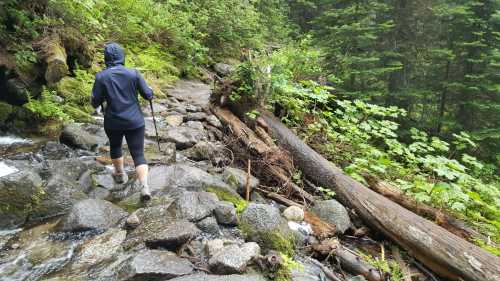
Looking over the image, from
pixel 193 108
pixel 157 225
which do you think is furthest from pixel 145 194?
pixel 193 108

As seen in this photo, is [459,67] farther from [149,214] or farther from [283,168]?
[149,214]

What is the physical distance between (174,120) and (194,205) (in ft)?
15.9

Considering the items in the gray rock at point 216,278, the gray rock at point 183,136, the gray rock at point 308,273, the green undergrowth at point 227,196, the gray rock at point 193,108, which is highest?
the gray rock at point 193,108

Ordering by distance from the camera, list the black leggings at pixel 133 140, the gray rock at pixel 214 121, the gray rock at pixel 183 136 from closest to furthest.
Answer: the black leggings at pixel 133 140 → the gray rock at pixel 183 136 → the gray rock at pixel 214 121

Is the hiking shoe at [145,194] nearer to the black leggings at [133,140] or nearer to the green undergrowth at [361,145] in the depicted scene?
the black leggings at [133,140]

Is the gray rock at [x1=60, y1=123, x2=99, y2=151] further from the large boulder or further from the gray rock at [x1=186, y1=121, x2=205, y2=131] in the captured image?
the large boulder

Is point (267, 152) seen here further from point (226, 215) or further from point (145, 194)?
point (145, 194)

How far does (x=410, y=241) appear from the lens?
5.62m

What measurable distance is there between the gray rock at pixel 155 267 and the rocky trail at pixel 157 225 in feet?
0.04

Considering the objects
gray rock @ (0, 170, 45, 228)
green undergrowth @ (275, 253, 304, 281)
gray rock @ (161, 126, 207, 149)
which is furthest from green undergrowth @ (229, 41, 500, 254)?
gray rock @ (0, 170, 45, 228)

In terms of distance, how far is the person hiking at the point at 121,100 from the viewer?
5.41 metres

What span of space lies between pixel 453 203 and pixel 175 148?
527cm

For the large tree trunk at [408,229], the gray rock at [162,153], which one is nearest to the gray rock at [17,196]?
the gray rock at [162,153]

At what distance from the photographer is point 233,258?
4.18 metres
